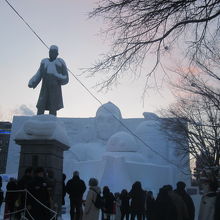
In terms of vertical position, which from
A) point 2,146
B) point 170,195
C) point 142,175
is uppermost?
point 2,146

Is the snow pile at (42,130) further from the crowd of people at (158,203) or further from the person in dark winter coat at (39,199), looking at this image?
the person in dark winter coat at (39,199)

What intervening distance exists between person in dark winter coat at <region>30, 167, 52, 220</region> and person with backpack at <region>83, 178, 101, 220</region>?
4.95 ft

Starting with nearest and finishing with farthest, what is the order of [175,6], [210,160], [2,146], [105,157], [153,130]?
[175,6] < [210,160] < [105,157] < [153,130] < [2,146]

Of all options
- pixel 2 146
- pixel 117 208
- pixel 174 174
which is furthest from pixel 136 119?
pixel 2 146

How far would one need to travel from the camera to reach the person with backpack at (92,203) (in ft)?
23.9

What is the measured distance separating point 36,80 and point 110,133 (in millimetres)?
19109

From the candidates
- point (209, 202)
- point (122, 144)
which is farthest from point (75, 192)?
point (122, 144)

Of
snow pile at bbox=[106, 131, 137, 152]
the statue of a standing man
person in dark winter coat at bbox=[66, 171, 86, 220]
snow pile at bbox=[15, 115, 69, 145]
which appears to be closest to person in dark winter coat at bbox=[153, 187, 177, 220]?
person in dark winter coat at bbox=[66, 171, 86, 220]

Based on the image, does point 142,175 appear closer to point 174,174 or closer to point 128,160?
point 128,160

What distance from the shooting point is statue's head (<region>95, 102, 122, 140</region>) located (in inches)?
1142

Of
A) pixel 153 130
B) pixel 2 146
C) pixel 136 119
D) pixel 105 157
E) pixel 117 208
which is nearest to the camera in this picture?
pixel 117 208

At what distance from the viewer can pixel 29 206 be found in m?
5.73

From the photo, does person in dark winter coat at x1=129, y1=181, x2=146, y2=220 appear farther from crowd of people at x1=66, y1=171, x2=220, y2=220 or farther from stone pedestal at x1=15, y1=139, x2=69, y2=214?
stone pedestal at x1=15, y1=139, x2=69, y2=214

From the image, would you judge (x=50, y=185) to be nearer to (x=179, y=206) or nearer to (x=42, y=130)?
(x=179, y=206)
